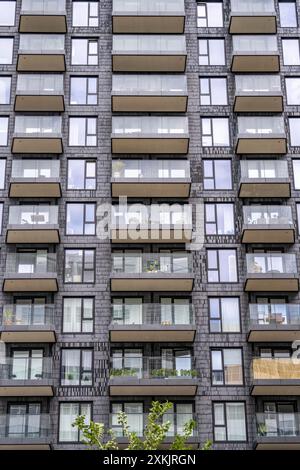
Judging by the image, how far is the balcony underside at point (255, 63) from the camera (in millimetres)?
41594

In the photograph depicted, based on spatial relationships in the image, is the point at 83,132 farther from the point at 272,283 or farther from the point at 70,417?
the point at 70,417

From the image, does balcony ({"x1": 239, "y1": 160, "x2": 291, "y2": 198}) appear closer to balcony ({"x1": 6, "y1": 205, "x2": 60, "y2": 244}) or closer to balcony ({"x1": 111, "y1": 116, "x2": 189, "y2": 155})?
balcony ({"x1": 111, "y1": 116, "x2": 189, "y2": 155})

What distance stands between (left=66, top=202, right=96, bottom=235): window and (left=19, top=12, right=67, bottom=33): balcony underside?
34.7 feet

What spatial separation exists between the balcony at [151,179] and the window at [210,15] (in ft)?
31.1

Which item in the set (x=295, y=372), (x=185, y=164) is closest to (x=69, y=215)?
(x=185, y=164)

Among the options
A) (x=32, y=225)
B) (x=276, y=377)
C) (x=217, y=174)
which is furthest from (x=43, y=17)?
(x=276, y=377)

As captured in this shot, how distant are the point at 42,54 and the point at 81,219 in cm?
957

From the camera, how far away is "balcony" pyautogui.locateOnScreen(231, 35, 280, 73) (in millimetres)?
41594

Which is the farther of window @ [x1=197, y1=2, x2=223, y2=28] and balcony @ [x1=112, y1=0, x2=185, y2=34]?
window @ [x1=197, y1=2, x2=223, y2=28]

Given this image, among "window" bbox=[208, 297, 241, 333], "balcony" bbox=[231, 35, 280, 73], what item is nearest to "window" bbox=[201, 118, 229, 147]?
"balcony" bbox=[231, 35, 280, 73]

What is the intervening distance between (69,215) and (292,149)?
12.4m

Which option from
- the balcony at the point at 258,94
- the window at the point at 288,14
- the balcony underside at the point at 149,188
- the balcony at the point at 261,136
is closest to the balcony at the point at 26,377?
the balcony underside at the point at 149,188

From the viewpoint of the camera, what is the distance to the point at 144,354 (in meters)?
36.9
